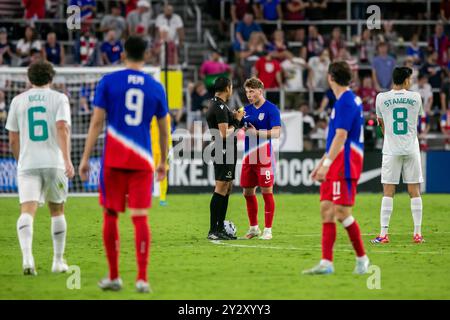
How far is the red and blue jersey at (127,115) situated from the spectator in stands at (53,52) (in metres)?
17.4

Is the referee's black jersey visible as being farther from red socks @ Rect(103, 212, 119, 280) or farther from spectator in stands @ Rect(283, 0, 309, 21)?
spectator in stands @ Rect(283, 0, 309, 21)

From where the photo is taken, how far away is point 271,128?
14.5 metres

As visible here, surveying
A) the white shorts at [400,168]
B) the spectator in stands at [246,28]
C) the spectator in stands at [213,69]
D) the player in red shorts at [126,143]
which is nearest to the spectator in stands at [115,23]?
the spectator in stands at [213,69]

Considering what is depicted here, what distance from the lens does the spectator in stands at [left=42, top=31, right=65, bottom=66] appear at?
2638cm

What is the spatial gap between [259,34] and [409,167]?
1446 cm

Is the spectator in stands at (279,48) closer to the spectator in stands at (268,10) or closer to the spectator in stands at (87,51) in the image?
the spectator in stands at (268,10)

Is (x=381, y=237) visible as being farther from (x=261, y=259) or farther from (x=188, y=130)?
(x=188, y=130)

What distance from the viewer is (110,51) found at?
86.5ft

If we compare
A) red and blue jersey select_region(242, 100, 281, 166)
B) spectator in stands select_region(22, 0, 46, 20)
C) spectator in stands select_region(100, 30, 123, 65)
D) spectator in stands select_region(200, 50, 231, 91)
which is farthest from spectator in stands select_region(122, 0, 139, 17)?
red and blue jersey select_region(242, 100, 281, 166)

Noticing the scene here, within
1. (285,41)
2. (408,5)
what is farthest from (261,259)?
(408,5)

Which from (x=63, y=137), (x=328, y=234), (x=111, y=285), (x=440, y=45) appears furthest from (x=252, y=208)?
(x=440, y=45)

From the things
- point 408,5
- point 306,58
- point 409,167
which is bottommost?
point 409,167

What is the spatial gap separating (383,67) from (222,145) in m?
13.7

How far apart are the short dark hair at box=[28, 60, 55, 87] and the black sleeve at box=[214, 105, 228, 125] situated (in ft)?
12.7
